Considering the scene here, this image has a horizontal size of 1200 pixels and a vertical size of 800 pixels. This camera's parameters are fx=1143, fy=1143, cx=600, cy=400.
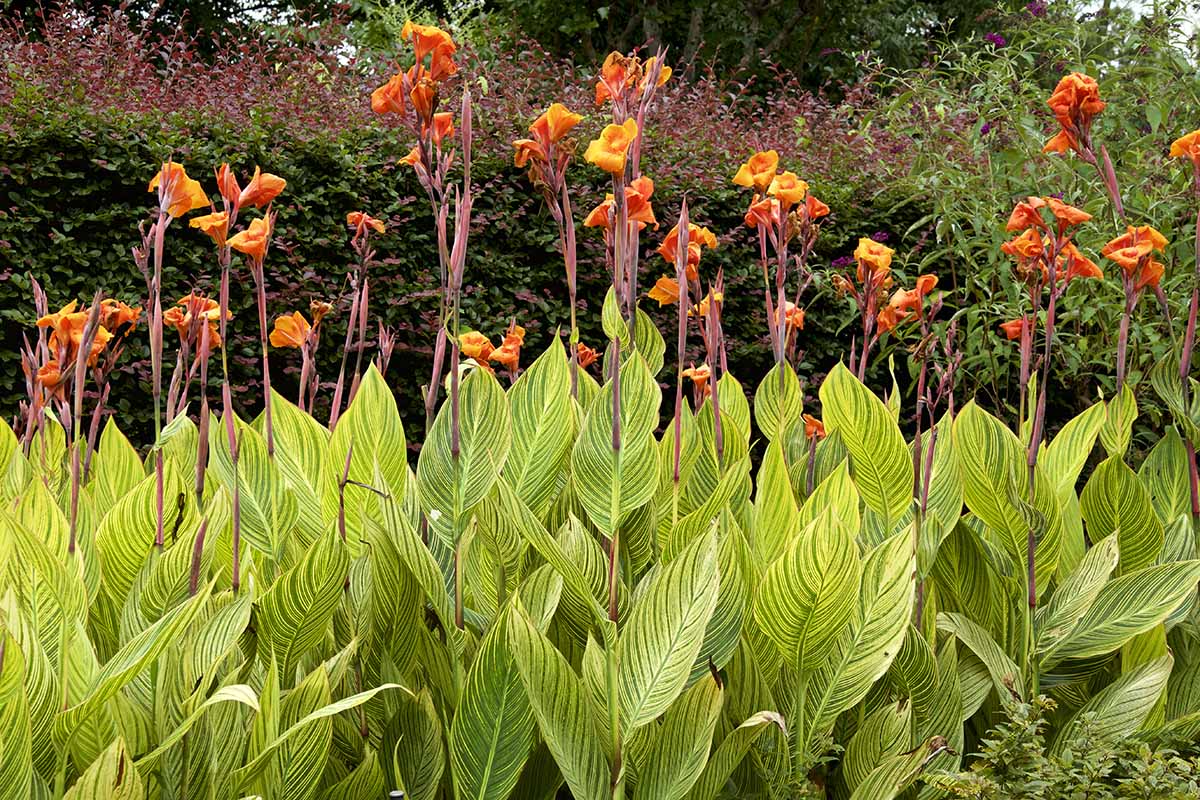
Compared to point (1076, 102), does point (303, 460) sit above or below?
below

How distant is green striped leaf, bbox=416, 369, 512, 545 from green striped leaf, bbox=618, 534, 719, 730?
32 centimetres

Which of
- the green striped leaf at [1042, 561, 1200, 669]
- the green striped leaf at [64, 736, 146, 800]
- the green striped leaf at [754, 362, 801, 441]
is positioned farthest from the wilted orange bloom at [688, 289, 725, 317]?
the green striped leaf at [64, 736, 146, 800]

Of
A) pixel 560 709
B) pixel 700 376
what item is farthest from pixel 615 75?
pixel 560 709

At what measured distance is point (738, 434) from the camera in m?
1.81

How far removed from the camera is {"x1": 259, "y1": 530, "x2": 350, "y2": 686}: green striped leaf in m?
1.19

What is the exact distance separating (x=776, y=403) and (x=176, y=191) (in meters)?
1.06

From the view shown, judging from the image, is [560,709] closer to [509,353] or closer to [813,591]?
[813,591]

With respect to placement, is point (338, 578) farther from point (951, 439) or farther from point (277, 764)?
point (951, 439)

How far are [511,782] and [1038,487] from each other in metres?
0.82

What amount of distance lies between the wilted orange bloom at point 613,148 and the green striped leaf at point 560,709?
0.51m

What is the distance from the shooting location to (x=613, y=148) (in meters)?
1.29

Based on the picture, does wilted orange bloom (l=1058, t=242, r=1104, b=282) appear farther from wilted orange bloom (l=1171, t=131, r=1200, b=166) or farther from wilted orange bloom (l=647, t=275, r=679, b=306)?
wilted orange bloom (l=647, t=275, r=679, b=306)

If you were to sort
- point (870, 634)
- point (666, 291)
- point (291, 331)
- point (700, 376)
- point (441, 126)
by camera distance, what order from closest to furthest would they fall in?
point (870, 634)
point (441, 126)
point (291, 331)
point (666, 291)
point (700, 376)

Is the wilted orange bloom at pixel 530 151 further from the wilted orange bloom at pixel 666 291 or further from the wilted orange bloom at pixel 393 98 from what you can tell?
Answer: the wilted orange bloom at pixel 666 291
